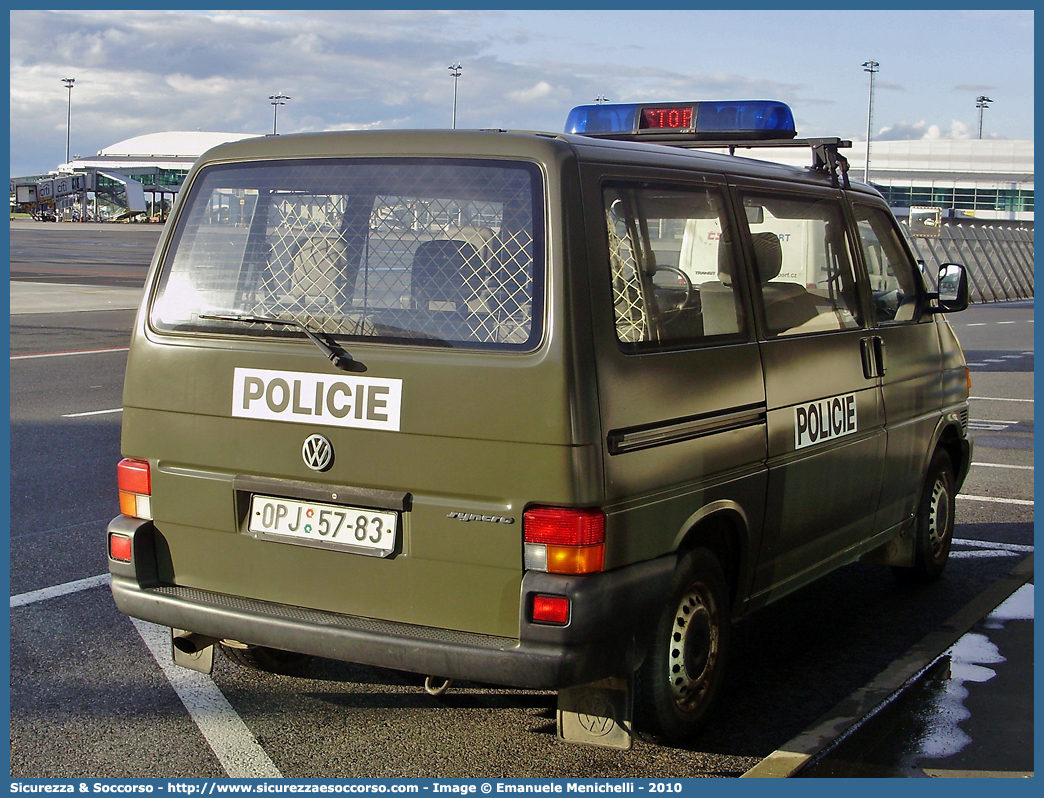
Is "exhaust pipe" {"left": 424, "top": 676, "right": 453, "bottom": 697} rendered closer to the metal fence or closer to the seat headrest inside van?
the seat headrest inside van

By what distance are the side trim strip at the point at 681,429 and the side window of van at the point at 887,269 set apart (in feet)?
4.75

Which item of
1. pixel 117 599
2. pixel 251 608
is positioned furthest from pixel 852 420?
pixel 117 599

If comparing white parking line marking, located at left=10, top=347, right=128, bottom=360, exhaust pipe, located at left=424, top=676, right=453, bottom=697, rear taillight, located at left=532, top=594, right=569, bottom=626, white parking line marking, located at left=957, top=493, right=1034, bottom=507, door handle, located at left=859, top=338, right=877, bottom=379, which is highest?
door handle, located at left=859, top=338, right=877, bottom=379

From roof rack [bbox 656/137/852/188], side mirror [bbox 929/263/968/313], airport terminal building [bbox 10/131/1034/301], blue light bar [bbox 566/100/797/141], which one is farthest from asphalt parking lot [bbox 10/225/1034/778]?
airport terminal building [bbox 10/131/1034/301]

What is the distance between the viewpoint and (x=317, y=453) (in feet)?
11.6

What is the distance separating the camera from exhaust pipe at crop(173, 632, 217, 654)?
4023 mm

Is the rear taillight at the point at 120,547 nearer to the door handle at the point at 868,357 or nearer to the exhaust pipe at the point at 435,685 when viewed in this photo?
the exhaust pipe at the point at 435,685

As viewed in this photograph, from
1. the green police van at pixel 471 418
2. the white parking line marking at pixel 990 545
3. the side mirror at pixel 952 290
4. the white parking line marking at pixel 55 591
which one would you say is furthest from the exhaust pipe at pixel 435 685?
the white parking line marking at pixel 990 545

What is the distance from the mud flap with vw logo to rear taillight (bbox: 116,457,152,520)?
1554 millimetres

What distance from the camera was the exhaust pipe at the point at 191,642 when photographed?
13.2ft

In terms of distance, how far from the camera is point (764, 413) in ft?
13.6

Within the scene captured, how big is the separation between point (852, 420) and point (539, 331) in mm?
1991

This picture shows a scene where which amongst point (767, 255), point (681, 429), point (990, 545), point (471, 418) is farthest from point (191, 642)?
point (990, 545)

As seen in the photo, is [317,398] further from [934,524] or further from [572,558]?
[934,524]
